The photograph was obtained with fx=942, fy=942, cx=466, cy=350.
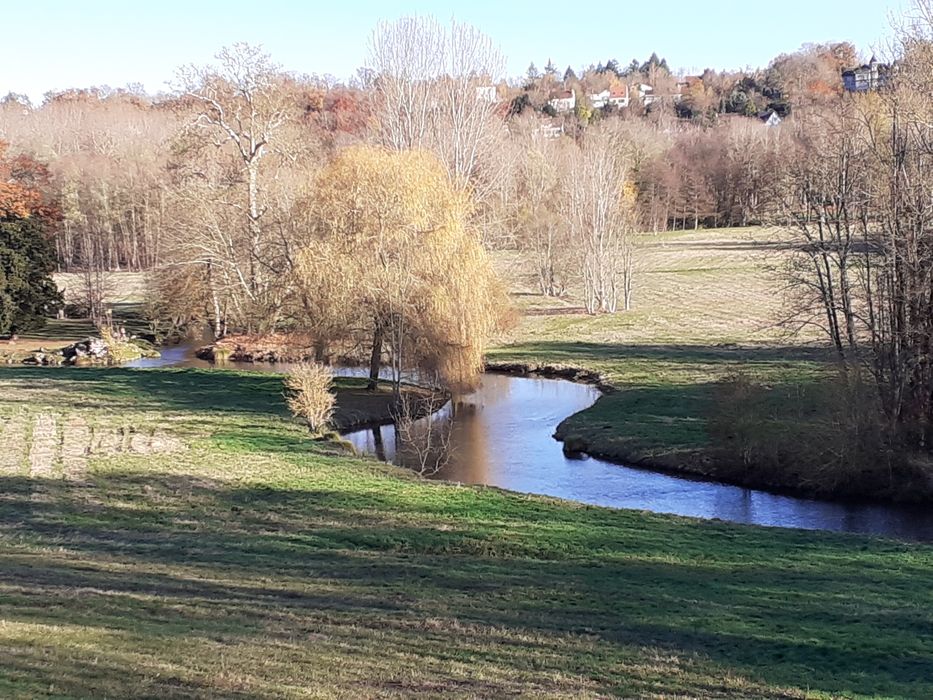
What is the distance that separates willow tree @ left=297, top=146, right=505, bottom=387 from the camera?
30.5m

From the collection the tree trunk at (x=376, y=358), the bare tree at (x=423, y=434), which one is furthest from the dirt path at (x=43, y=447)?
the tree trunk at (x=376, y=358)

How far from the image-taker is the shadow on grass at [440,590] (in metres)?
9.91

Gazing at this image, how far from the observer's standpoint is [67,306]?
56.8m

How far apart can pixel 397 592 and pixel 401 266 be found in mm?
18638

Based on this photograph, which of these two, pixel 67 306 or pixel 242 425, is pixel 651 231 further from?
pixel 242 425

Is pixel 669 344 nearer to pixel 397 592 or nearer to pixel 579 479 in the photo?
pixel 579 479

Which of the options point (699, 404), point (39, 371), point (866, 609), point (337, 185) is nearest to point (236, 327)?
point (39, 371)

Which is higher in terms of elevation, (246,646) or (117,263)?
(117,263)

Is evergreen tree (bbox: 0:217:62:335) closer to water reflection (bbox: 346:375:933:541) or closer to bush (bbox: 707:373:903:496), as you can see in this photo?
water reflection (bbox: 346:375:933:541)

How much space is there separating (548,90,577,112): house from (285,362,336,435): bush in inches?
4211

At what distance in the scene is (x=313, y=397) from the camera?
90.2ft

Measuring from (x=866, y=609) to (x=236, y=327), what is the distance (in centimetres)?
3952

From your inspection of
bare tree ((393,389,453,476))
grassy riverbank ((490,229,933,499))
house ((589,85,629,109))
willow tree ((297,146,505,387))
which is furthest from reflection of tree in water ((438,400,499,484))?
house ((589,85,629,109))

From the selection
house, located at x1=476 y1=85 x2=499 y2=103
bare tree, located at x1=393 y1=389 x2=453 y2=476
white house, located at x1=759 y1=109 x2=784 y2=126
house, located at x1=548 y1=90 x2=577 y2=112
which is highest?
house, located at x1=548 y1=90 x2=577 y2=112
